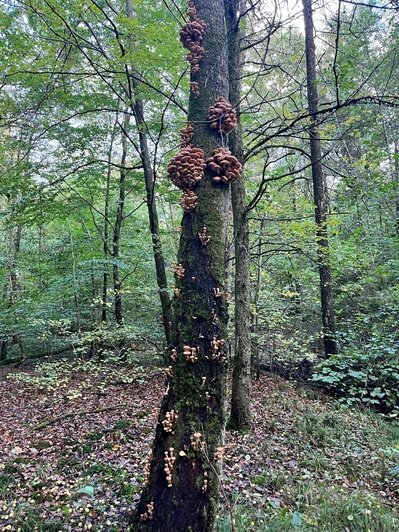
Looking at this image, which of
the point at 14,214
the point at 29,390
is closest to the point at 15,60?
the point at 14,214

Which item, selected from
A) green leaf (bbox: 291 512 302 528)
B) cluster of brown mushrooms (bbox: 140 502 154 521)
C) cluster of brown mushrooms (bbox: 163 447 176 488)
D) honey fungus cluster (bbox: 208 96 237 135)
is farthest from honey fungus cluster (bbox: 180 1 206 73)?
green leaf (bbox: 291 512 302 528)

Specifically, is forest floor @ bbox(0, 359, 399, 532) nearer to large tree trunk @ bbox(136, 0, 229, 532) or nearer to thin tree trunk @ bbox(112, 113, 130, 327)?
large tree trunk @ bbox(136, 0, 229, 532)

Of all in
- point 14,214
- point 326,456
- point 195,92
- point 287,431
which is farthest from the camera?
point 14,214

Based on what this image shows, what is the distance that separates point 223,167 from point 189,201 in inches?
11.5

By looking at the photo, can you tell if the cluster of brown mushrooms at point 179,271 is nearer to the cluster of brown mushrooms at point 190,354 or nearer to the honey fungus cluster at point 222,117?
the cluster of brown mushrooms at point 190,354

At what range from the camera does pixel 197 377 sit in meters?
1.79

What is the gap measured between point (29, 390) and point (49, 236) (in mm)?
5514

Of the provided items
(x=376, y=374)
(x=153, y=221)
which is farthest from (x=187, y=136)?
(x=376, y=374)

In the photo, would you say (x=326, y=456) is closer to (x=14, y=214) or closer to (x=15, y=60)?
(x=15, y=60)

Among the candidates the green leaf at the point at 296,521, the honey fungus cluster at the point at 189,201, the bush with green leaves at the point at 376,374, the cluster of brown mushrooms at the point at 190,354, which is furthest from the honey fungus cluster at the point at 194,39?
the bush with green leaves at the point at 376,374

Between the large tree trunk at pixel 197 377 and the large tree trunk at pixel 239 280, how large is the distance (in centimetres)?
294

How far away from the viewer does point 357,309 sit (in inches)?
377

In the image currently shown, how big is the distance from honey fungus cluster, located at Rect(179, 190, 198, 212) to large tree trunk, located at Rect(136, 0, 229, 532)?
30mm

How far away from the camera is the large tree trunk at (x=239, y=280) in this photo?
4848 millimetres
